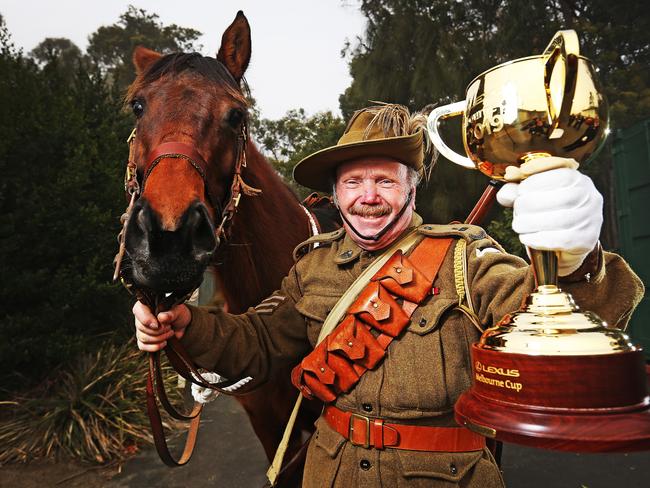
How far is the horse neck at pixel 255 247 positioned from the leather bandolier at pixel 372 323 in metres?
0.65

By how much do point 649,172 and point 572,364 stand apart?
19.1 ft

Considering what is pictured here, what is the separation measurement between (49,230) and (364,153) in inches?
178

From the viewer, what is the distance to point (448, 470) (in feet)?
4.45

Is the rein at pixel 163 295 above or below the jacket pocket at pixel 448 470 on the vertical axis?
above

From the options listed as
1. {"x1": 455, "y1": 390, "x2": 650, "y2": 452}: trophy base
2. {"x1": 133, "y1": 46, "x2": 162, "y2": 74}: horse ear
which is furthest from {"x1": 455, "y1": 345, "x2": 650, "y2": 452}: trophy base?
{"x1": 133, "y1": 46, "x2": 162, "y2": 74}: horse ear

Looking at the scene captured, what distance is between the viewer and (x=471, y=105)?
3.39ft

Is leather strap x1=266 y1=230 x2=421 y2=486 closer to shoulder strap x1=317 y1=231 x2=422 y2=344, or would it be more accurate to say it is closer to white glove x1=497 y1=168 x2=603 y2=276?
shoulder strap x1=317 y1=231 x2=422 y2=344

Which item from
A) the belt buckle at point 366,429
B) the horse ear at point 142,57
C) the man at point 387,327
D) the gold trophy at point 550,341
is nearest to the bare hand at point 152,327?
the man at point 387,327

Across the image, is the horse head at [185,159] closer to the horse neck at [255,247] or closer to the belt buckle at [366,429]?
the horse neck at [255,247]

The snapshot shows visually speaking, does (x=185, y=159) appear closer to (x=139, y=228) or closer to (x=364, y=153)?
(x=139, y=228)

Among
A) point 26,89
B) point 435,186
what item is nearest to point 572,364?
point 26,89

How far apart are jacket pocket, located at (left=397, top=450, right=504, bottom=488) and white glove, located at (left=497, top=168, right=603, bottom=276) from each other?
0.83 meters

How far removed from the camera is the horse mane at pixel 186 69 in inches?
69.4

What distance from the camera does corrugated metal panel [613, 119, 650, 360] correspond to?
536 cm
